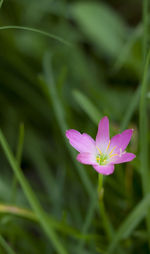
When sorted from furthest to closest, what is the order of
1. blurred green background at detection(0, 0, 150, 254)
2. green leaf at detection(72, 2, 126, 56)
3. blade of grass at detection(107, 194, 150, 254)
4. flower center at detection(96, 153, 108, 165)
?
1. green leaf at detection(72, 2, 126, 56)
2. blurred green background at detection(0, 0, 150, 254)
3. blade of grass at detection(107, 194, 150, 254)
4. flower center at detection(96, 153, 108, 165)

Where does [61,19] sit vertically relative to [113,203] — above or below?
above

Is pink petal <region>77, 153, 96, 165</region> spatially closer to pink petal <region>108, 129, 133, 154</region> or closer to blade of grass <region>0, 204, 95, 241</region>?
pink petal <region>108, 129, 133, 154</region>

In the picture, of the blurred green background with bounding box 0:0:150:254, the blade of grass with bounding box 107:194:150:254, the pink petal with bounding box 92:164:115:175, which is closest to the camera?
the pink petal with bounding box 92:164:115:175

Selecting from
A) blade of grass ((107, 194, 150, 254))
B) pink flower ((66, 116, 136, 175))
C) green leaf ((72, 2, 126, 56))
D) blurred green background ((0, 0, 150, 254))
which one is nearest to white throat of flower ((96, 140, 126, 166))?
pink flower ((66, 116, 136, 175))

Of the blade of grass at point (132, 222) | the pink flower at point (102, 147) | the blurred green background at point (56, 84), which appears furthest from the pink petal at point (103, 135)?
the blurred green background at point (56, 84)

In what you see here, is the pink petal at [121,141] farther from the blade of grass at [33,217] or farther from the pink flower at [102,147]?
the blade of grass at [33,217]

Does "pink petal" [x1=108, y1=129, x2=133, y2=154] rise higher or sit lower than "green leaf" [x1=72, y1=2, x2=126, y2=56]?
lower

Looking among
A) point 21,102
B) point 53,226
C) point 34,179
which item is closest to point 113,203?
point 53,226

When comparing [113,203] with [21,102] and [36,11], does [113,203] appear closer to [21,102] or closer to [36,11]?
[21,102]

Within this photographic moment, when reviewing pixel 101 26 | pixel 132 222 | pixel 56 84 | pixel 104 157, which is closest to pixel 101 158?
pixel 104 157
